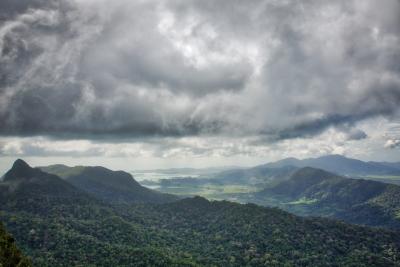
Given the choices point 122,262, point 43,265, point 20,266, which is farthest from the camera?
point 122,262

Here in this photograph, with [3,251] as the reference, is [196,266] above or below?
below

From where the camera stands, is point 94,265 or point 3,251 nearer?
point 3,251

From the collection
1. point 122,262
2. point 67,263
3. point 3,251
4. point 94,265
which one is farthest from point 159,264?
point 3,251

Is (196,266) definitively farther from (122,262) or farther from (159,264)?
(122,262)

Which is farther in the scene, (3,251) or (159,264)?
(159,264)

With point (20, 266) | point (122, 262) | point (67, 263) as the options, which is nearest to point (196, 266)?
point (122, 262)

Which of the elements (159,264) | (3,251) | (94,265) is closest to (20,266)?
(3,251)

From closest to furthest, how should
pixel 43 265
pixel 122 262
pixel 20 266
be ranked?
pixel 20 266 → pixel 43 265 → pixel 122 262

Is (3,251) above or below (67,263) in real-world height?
above
